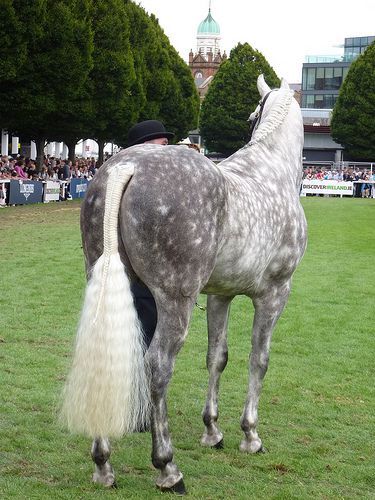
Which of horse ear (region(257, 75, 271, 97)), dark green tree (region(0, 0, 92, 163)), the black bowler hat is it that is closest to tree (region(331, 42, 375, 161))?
dark green tree (region(0, 0, 92, 163))

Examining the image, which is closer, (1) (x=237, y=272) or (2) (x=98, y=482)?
(2) (x=98, y=482)

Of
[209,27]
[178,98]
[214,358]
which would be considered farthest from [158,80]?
[209,27]

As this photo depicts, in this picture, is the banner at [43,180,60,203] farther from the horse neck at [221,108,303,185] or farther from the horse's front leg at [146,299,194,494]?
the horse's front leg at [146,299,194,494]

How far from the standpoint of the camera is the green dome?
640 feet

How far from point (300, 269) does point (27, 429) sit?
11.9 metres

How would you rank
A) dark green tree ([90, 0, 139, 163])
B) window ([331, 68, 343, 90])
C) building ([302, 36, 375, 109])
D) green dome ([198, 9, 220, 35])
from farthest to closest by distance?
green dome ([198, 9, 220, 35]) → building ([302, 36, 375, 109]) → window ([331, 68, 343, 90]) → dark green tree ([90, 0, 139, 163])

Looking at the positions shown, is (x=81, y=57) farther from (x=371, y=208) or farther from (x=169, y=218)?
(x=169, y=218)

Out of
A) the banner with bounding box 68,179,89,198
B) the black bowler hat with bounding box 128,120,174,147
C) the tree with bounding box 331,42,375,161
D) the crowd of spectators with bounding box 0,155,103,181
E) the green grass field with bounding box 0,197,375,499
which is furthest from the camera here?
the tree with bounding box 331,42,375,161

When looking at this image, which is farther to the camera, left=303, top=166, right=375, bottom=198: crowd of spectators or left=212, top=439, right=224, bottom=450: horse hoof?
left=303, top=166, right=375, bottom=198: crowd of spectators

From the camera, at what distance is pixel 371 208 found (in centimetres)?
4409

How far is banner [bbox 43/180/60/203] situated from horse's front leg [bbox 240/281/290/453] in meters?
31.5

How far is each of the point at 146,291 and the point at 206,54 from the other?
609 feet

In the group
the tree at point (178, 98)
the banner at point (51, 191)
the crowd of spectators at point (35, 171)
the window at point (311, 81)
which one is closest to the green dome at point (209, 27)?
the window at point (311, 81)

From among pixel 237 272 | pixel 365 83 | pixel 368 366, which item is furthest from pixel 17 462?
pixel 365 83
